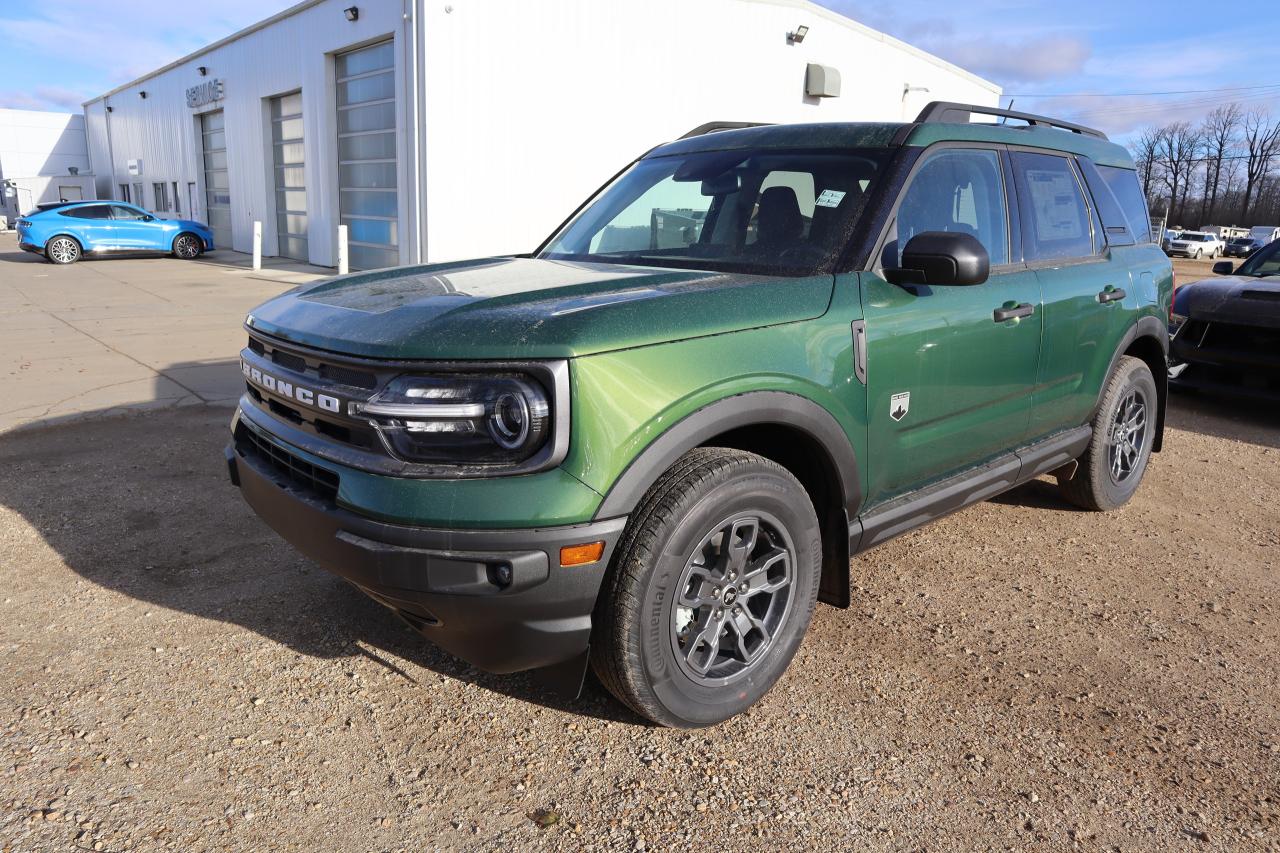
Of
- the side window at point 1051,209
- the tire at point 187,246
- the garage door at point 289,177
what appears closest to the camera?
the side window at point 1051,209

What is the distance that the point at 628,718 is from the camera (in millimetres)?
2916

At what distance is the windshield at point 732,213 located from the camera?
330cm

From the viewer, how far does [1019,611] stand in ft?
12.4

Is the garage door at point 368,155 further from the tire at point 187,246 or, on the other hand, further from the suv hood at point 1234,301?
the suv hood at point 1234,301

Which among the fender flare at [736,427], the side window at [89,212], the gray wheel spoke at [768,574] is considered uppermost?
the side window at [89,212]

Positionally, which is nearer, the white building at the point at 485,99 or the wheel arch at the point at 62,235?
the white building at the point at 485,99

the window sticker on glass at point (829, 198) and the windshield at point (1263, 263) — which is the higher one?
the window sticker on glass at point (829, 198)

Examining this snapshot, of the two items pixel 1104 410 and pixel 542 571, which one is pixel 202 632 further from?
pixel 1104 410

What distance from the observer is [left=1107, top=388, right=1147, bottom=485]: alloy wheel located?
480cm

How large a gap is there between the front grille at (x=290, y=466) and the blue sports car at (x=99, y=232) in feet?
74.3

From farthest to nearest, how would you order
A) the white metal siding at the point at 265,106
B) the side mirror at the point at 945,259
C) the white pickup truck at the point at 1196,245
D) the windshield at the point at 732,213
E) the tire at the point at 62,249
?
1. the white pickup truck at the point at 1196,245
2. the tire at the point at 62,249
3. the white metal siding at the point at 265,106
4. the windshield at the point at 732,213
5. the side mirror at the point at 945,259

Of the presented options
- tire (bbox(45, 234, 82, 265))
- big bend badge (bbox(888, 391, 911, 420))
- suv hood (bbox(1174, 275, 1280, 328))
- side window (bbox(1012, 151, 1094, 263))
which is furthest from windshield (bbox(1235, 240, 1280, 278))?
tire (bbox(45, 234, 82, 265))

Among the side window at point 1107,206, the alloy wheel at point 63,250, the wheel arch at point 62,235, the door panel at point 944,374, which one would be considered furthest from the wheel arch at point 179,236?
the door panel at point 944,374

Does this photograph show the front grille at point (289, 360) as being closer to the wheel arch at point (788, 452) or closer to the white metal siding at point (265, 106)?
the wheel arch at point (788, 452)
